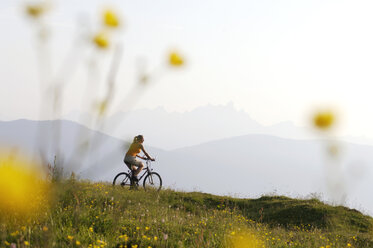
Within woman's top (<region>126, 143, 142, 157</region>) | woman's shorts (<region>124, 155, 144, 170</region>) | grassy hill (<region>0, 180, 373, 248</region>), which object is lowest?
grassy hill (<region>0, 180, 373, 248</region>)

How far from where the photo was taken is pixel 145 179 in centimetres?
1331

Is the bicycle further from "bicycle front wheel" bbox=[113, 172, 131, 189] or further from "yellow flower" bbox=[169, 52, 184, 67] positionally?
"yellow flower" bbox=[169, 52, 184, 67]

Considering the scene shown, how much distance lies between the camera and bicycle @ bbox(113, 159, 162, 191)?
12.9 metres

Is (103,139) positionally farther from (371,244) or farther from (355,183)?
(371,244)

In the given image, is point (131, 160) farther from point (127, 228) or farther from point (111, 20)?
point (111, 20)

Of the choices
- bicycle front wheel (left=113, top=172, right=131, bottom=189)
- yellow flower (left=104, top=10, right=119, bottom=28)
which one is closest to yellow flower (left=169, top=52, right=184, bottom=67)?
yellow flower (left=104, top=10, right=119, bottom=28)

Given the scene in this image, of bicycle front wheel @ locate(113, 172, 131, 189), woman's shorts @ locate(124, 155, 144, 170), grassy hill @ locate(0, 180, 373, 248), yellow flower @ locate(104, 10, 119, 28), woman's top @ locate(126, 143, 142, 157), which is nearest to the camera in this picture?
yellow flower @ locate(104, 10, 119, 28)

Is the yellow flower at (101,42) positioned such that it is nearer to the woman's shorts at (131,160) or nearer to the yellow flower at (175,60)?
the yellow flower at (175,60)

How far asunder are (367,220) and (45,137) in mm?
13299

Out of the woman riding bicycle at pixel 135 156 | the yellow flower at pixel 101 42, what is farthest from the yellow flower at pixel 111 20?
the woman riding bicycle at pixel 135 156

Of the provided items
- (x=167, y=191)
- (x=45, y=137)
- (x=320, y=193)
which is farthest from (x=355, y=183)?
(x=320, y=193)

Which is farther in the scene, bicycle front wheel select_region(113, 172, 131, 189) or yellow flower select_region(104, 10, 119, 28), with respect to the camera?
bicycle front wheel select_region(113, 172, 131, 189)

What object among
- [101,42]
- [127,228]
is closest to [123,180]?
[127,228]

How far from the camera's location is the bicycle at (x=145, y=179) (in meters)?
12.9
